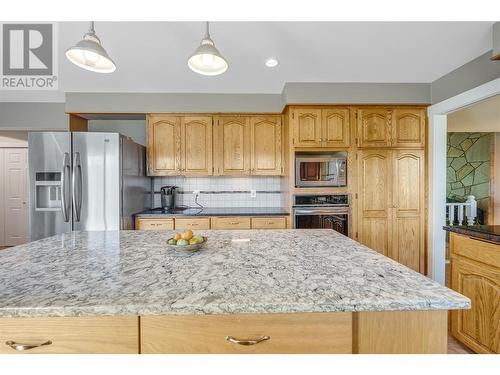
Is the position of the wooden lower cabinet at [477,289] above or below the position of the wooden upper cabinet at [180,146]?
below

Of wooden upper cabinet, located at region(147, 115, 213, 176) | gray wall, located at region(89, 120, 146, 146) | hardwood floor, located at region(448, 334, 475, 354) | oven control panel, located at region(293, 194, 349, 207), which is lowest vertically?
hardwood floor, located at region(448, 334, 475, 354)

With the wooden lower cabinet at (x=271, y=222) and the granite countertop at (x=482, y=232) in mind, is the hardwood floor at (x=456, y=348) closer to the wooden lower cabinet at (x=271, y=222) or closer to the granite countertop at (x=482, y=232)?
the granite countertop at (x=482, y=232)

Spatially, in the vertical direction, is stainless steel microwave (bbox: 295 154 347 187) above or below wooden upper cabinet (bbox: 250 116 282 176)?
below

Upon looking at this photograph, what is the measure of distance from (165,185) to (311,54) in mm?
2542

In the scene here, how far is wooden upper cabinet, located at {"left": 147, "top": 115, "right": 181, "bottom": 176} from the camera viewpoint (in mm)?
3344

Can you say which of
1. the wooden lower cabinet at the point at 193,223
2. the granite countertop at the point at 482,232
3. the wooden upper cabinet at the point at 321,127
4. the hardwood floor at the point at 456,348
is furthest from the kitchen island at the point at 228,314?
the wooden upper cabinet at the point at 321,127

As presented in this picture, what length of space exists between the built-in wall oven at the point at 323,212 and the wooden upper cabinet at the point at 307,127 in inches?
24.8

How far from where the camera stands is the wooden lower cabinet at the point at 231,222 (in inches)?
122

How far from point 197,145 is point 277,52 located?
155cm

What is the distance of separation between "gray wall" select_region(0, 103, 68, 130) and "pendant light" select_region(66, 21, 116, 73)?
246cm

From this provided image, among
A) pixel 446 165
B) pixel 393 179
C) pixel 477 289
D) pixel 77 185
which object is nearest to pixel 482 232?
pixel 477 289

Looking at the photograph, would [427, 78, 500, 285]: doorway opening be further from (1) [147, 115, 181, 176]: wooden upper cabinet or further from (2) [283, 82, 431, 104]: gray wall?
(1) [147, 115, 181, 176]: wooden upper cabinet

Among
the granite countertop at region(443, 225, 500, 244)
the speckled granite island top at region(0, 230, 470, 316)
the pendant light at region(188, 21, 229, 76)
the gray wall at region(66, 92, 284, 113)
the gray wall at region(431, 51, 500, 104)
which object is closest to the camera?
the speckled granite island top at region(0, 230, 470, 316)

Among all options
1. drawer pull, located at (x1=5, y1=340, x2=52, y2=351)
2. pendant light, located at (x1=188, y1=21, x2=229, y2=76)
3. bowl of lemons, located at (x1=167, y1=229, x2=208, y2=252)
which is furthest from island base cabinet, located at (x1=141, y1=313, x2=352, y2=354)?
pendant light, located at (x1=188, y1=21, x2=229, y2=76)
